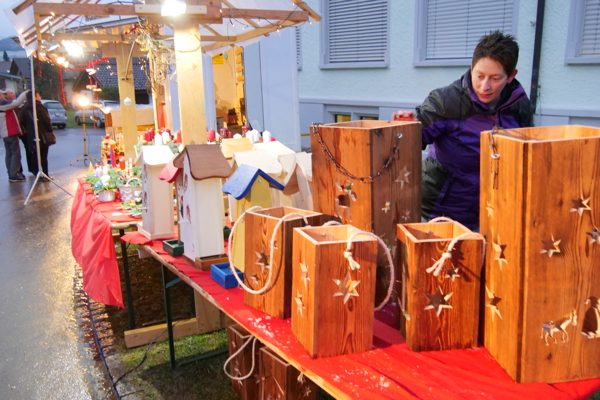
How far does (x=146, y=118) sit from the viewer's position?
26.7 ft

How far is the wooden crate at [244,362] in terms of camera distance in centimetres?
262

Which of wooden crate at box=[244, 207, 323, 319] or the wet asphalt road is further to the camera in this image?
the wet asphalt road

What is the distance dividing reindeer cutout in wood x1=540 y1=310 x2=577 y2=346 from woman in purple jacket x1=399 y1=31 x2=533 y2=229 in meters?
1.00

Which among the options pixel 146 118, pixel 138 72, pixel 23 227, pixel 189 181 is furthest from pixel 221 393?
pixel 138 72

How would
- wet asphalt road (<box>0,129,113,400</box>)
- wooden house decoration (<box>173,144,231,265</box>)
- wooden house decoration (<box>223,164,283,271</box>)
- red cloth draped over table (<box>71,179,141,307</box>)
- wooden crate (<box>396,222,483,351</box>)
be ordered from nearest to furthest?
wooden crate (<box>396,222,483,351</box>) → wooden house decoration (<box>223,164,283,271</box>) → wooden house decoration (<box>173,144,231,265</box>) → wet asphalt road (<box>0,129,113,400</box>) → red cloth draped over table (<box>71,179,141,307</box>)

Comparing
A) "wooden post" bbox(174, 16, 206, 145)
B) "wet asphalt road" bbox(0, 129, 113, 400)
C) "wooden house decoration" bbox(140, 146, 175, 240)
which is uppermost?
"wooden post" bbox(174, 16, 206, 145)

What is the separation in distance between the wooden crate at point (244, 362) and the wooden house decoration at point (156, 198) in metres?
0.76

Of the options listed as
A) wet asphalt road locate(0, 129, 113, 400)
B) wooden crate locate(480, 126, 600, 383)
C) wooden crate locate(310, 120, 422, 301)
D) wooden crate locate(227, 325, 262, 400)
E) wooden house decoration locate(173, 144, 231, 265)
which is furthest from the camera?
wet asphalt road locate(0, 129, 113, 400)

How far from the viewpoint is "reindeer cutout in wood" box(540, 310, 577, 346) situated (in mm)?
1345

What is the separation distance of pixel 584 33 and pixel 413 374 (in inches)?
220

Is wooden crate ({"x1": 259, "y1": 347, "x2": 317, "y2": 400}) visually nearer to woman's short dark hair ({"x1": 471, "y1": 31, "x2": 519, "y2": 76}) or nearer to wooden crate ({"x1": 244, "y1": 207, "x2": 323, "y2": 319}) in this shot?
wooden crate ({"x1": 244, "y1": 207, "x2": 323, "y2": 319})

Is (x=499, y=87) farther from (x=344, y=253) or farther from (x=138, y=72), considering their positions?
(x=138, y=72)

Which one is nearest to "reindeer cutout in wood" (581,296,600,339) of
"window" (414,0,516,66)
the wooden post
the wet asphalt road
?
the wooden post

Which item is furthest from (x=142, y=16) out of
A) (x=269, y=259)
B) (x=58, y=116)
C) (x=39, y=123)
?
(x=58, y=116)
